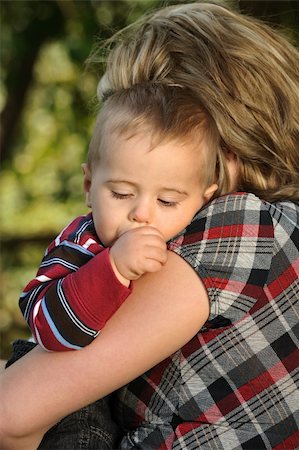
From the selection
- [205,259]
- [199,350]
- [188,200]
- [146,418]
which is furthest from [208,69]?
[146,418]

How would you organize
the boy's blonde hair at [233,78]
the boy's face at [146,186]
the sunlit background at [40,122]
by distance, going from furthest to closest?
the sunlit background at [40,122] < the boy's blonde hair at [233,78] < the boy's face at [146,186]

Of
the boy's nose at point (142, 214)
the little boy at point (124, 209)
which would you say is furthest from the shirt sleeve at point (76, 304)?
the boy's nose at point (142, 214)

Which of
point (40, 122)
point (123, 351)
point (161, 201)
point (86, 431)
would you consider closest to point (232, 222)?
point (161, 201)

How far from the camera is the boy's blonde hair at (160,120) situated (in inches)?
73.8

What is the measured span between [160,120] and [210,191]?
0.23 metres

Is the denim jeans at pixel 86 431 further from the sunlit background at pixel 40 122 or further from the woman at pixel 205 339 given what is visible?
the sunlit background at pixel 40 122

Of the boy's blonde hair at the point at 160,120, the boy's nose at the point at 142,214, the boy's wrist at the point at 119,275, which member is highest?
the boy's blonde hair at the point at 160,120

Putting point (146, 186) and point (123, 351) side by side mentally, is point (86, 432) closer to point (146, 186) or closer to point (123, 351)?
point (123, 351)

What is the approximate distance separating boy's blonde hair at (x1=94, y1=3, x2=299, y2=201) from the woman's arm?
0.38 meters

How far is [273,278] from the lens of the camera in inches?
72.4

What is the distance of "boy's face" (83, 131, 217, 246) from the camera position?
187 centimetres

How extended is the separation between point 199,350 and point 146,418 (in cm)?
20

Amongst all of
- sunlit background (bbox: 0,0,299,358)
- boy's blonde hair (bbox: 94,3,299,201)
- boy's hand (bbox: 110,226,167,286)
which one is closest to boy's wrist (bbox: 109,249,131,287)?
boy's hand (bbox: 110,226,167,286)

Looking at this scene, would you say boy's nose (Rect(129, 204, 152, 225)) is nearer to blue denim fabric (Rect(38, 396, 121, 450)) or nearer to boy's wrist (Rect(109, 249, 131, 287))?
boy's wrist (Rect(109, 249, 131, 287))
